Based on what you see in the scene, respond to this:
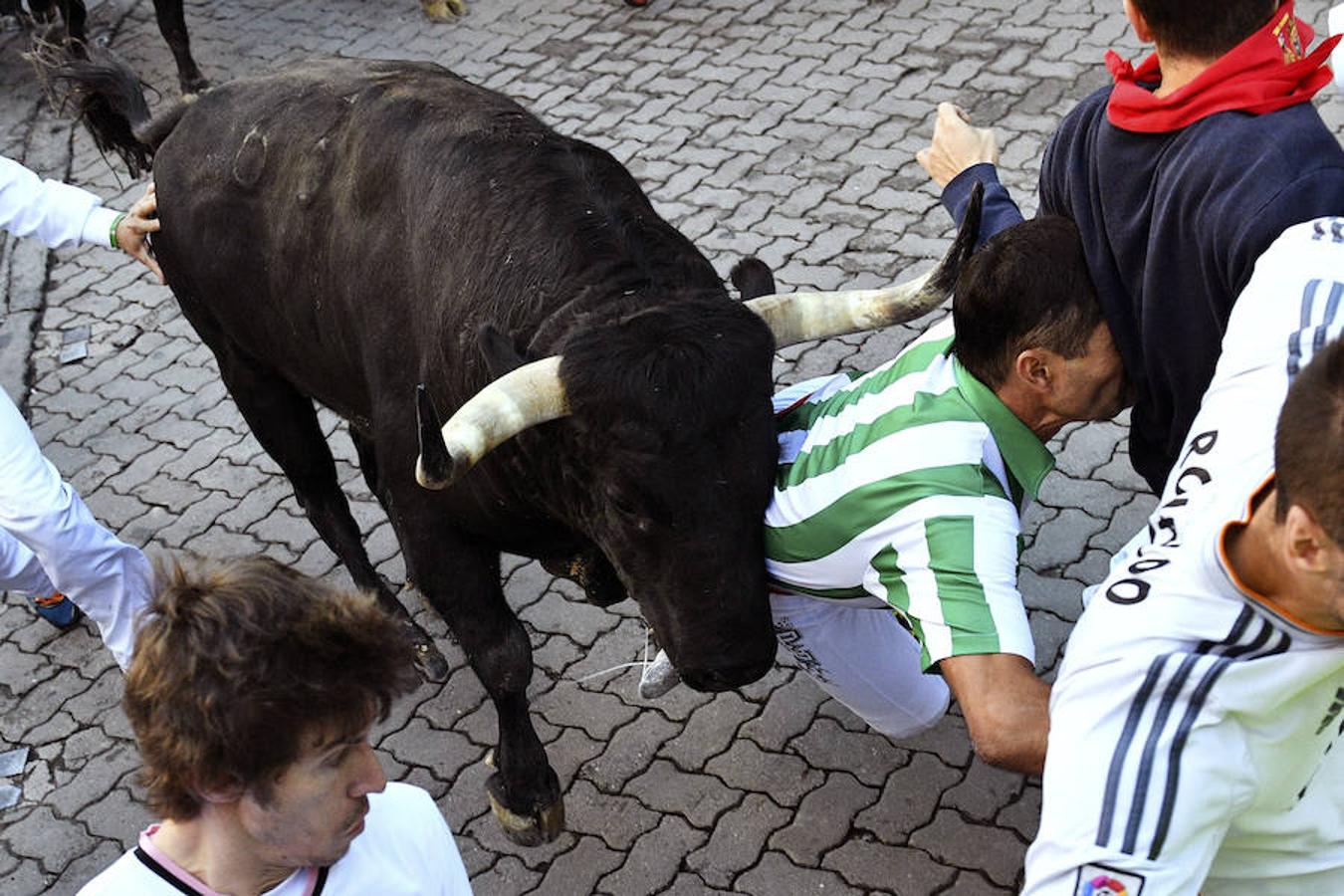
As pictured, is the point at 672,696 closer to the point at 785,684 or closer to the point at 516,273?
the point at 785,684

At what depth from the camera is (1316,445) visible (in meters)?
1.85

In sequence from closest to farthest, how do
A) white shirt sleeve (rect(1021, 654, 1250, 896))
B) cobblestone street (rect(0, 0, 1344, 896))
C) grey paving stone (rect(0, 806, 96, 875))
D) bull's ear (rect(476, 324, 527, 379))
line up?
1. white shirt sleeve (rect(1021, 654, 1250, 896))
2. bull's ear (rect(476, 324, 527, 379))
3. cobblestone street (rect(0, 0, 1344, 896))
4. grey paving stone (rect(0, 806, 96, 875))

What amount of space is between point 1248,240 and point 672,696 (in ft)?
8.49

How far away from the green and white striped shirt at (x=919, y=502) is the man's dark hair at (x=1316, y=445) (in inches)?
36.0

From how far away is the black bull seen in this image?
344 centimetres

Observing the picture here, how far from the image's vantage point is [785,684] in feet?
15.8

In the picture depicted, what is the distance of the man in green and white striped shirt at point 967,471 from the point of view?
9.06ft

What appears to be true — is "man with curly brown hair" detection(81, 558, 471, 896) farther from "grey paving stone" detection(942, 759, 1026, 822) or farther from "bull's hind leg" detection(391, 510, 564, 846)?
"grey paving stone" detection(942, 759, 1026, 822)

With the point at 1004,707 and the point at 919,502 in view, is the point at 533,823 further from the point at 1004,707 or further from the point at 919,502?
the point at 1004,707

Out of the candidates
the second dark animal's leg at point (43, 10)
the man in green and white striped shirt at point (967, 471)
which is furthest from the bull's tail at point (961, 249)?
the second dark animal's leg at point (43, 10)

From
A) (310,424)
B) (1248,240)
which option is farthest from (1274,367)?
(310,424)

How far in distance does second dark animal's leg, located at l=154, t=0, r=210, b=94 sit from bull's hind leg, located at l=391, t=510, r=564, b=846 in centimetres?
603

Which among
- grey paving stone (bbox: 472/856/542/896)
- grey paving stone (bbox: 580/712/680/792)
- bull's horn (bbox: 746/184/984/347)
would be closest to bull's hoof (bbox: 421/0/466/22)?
grey paving stone (bbox: 580/712/680/792)

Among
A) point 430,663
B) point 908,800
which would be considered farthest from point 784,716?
point 430,663
